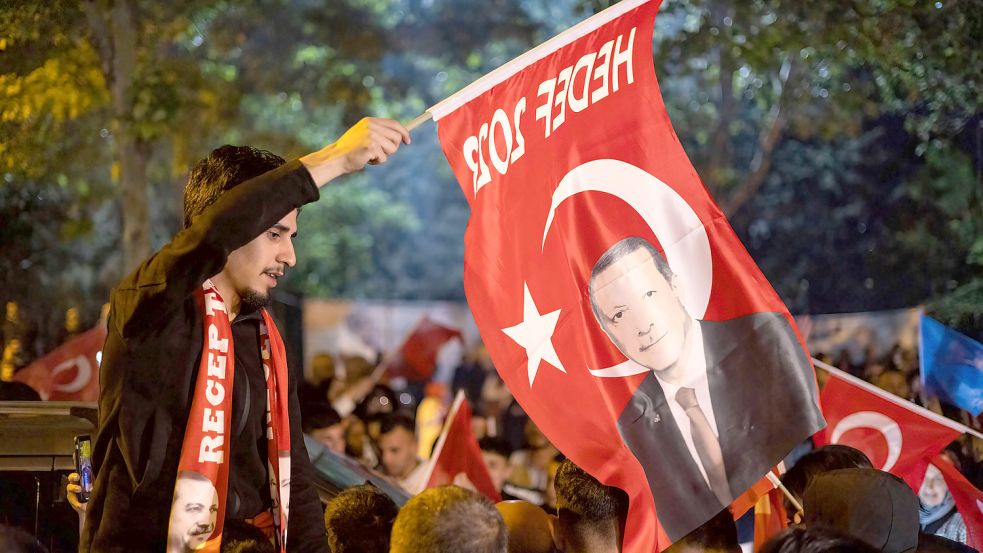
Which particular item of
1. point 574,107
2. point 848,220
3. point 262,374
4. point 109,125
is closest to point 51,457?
point 262,374

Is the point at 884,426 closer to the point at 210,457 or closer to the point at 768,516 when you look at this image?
the point at 768,516

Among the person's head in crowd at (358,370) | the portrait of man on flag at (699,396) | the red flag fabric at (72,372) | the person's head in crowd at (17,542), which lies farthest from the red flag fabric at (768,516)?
the person's head in crowd at (358,370)

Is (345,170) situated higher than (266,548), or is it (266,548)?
(345,170)

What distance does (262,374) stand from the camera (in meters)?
2.80

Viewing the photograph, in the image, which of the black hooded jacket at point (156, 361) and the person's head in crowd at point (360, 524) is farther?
the person's head in crowd at point (360, 524)

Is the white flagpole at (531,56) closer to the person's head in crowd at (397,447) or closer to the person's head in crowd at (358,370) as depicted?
the person's head in crowd at (397,447)

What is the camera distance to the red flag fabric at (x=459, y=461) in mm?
5805

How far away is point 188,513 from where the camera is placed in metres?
2.44

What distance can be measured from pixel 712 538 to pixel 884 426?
1.76 metres

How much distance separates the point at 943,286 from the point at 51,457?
1059 centimetres

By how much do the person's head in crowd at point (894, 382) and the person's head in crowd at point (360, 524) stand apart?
202 inches

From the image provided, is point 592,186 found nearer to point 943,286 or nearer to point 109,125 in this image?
point 109,125

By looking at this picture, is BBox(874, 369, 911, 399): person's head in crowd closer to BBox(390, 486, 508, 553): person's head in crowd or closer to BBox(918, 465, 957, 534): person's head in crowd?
BBox(918, 465, 957, 534): person's head in crowd

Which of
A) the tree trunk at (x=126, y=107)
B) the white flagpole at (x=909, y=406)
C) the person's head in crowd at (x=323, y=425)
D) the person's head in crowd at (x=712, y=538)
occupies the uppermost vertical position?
the tree trunk at (x=126, y=107)
